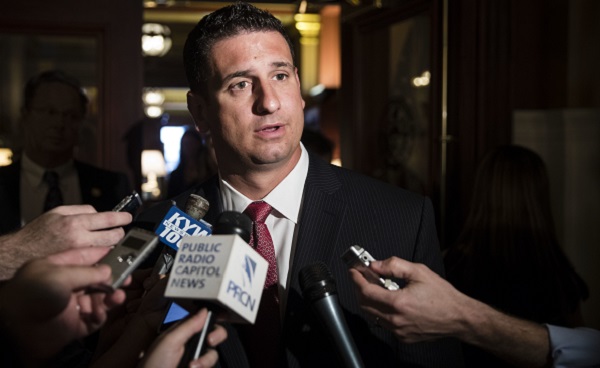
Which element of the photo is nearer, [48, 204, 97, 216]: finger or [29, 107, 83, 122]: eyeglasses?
[48, 204, 97, 216]: finger

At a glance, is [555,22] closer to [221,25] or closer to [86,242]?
→ [221,25]

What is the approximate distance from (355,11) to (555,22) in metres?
1.28

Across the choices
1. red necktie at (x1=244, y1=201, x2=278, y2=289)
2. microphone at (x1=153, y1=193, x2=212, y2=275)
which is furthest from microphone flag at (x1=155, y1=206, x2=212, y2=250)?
red necktie at (x1=244, y1=201, x2=278, y2=289)

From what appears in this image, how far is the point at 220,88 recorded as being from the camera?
6.33 feet

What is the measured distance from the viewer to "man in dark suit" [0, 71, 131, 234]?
11.5 ft

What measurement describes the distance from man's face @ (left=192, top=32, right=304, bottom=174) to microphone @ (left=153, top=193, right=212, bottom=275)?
36cm

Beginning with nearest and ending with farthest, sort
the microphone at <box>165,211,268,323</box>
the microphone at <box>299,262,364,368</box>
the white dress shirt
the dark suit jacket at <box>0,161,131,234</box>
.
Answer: the microphone at <box>165,211,268,323</box>
the microphone at <box>299,262,364,368</box>
the white dress shirt
the dark suit jacket at <box>0,161,131,234</box>

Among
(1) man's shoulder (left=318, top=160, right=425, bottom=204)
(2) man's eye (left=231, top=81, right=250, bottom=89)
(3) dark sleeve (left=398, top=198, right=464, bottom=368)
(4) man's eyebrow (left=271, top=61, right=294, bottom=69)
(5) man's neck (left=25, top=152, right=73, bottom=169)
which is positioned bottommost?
(3) dark sleeve (left=398, top=198, right=464, bottom=368)

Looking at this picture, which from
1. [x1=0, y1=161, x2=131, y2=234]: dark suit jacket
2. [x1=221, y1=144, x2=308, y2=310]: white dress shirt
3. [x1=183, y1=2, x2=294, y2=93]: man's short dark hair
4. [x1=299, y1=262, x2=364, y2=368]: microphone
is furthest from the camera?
[x1=0, y1=161, x2=131, y2=234]: dark suit jacket

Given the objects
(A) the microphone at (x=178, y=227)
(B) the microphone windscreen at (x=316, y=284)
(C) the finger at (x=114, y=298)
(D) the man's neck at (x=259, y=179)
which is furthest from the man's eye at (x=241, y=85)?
(C) the finger at (x=114, y=298)

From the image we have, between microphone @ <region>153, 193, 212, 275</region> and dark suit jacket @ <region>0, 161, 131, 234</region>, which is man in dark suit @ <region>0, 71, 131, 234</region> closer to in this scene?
dark suit jacket @ <region>0, 161, 131, 234</region>

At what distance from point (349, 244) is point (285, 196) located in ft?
0.75

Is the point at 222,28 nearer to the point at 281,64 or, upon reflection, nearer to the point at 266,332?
the point at 281,64

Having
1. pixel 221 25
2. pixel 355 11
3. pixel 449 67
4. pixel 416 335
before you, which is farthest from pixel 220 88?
pixel 355 11
